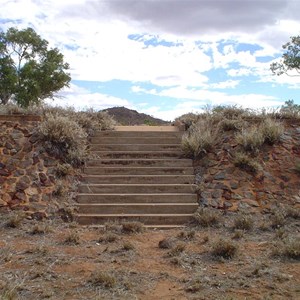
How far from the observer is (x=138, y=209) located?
355 inches

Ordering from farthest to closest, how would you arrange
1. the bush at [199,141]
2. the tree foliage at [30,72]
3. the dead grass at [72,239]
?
1. the tree foliage at [30,72]
2. the bush at [199,141]
3. the dead grass at [72,239]

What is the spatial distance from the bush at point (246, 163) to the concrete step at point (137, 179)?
1.07 m

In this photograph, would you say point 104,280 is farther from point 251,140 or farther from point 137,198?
point 251,140

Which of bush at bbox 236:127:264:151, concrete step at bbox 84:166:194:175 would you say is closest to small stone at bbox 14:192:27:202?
concrete step at bbox 84:166:194:175

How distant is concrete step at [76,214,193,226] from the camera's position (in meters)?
8.66

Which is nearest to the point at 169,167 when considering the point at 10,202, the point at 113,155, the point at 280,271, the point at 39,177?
the point at 113,155

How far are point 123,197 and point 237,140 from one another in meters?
3.08

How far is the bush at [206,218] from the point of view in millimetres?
8359

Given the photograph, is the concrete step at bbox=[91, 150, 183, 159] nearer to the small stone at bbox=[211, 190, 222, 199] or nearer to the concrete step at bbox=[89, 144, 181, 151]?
the concrete step at bbox=[89, 144, 181, 151]

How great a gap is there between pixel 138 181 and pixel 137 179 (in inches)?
2.5

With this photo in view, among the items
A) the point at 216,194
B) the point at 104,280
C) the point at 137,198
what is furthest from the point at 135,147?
the point at 104,280

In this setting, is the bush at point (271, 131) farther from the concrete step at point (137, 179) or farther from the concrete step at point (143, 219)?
the concrete step at point (143, 219)

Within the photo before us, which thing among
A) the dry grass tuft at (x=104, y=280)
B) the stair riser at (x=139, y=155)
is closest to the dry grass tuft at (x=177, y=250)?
the dry grass tuft at (x=104, y=280)

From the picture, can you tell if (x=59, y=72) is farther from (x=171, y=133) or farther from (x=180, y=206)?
(x=180, y=206)
